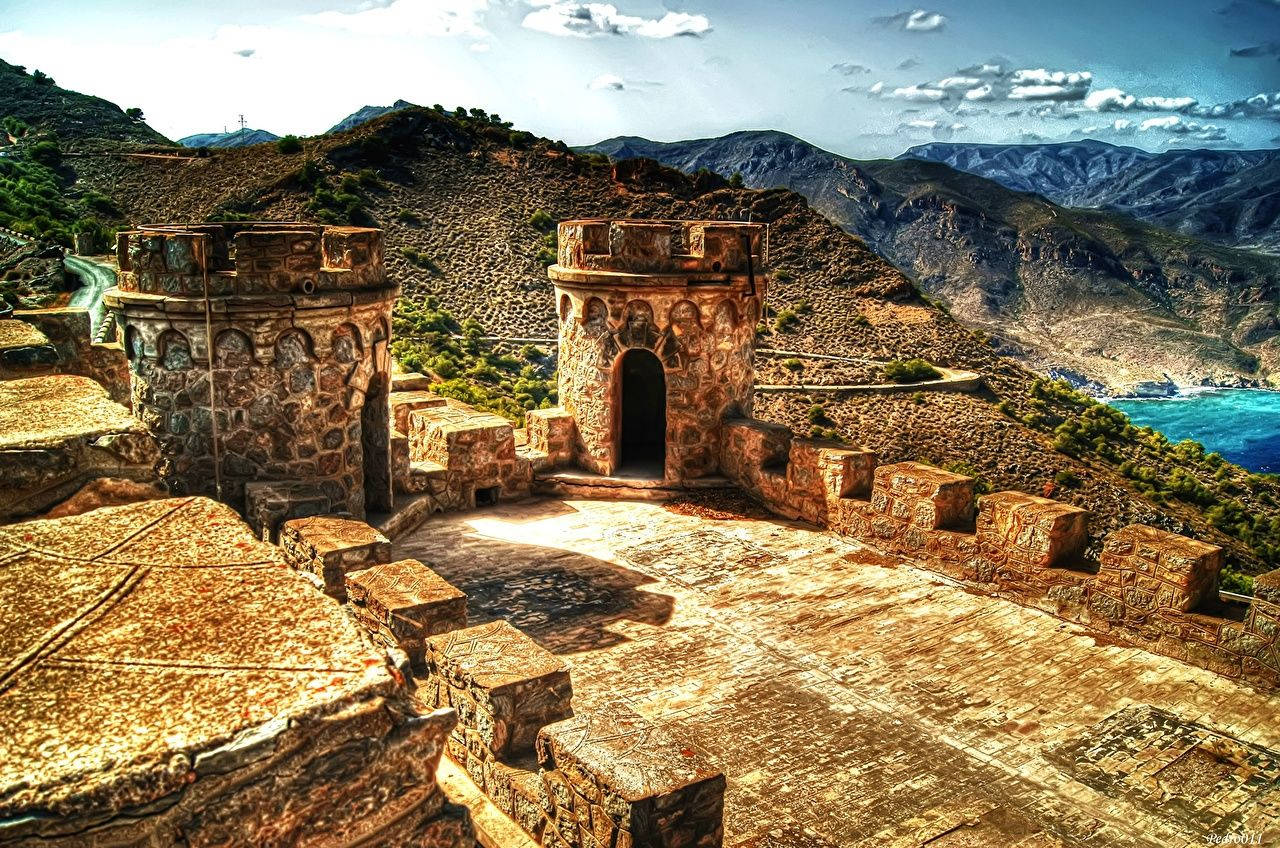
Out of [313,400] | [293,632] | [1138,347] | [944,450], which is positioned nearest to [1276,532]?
[944,450]

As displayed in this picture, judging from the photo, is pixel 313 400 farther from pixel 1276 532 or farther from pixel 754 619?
pixel 1276 532

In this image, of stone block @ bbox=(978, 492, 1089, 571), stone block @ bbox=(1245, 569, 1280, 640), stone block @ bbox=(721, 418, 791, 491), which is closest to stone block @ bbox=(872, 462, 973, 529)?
stone block @ bbox=(978, 492, 1089, 571)

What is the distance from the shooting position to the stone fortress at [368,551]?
260 cm

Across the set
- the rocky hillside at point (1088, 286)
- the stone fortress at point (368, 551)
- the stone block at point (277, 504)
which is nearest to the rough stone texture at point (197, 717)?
the stone fortress at point (368, 551)

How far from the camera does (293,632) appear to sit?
9.77 ft

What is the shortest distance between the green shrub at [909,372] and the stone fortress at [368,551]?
139 ft

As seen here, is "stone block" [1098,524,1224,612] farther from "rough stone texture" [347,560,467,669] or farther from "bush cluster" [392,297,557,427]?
"bush cluster" [392,297,557,427]

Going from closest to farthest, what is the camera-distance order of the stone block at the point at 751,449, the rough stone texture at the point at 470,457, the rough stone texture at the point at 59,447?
the rough stone texture at the point at 59,447 < the rough stone texture at the point at 470,457 < the stone block at the point at 751,449

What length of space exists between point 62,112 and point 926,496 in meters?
93.6

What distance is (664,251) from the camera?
10.7 m

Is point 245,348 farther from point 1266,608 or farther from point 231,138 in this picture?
point 231,138

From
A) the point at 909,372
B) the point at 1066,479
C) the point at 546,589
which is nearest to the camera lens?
the point at 546,589

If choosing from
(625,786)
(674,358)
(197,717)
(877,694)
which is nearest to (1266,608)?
(877,694)

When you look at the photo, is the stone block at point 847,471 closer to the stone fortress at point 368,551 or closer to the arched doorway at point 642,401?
the stone fortress at point 368,551
